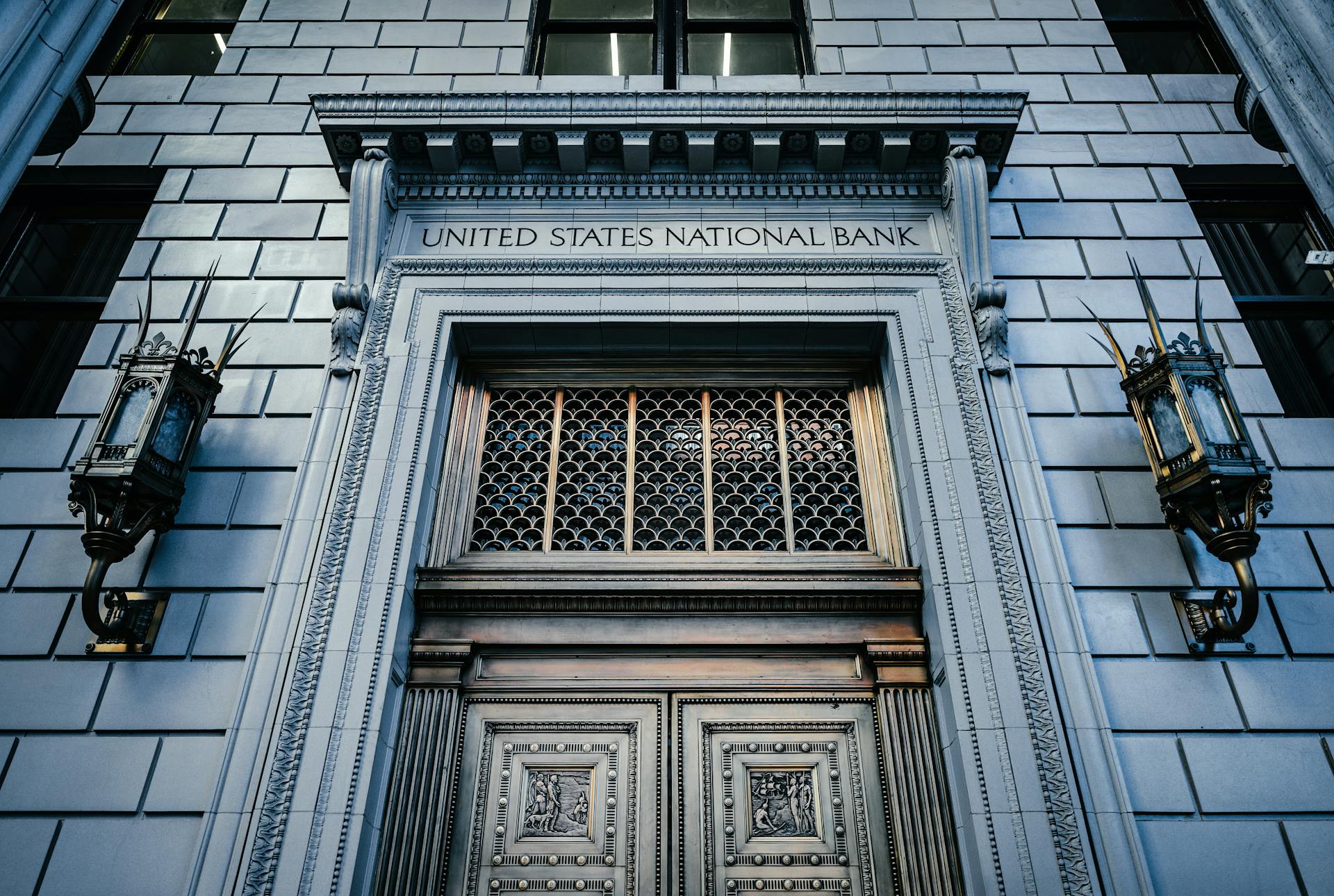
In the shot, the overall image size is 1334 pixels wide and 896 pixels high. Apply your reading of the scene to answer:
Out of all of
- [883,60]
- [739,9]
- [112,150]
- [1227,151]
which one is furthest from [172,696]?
[1227,151]

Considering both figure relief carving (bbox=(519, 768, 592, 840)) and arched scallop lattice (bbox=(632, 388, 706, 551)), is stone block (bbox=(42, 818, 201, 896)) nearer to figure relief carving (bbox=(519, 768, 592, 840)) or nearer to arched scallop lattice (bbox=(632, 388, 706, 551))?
figure relief carving (bbox=(519, 768, 592, 840))

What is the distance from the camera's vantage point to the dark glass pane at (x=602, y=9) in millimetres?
10961

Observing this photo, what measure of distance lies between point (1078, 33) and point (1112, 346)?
479cm

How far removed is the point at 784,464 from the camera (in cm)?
773

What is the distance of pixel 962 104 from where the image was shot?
333 inches

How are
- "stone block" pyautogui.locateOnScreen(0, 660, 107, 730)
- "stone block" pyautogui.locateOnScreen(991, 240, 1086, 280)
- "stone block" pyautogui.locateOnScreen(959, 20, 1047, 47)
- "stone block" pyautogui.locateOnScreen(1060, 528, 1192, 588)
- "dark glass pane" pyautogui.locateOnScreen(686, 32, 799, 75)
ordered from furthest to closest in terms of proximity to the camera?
"dark glass pane" pyautogui.locateOnScreen(686, 32, 799, 75) → "stone block" pyautogui.locateOnScreen(959, 20, 1047, 47) → "stone block" pyautogui.locateOnScreen(991, 240, 1086, 280) → "stone block" pyautogui.locateOnScreen(1060, 528, 1192, 588) → "stone block" pyautogui.locateOnScreen(0, 660, 107, 730)

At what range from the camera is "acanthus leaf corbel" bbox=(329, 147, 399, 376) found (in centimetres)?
766

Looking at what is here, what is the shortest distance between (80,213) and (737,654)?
8.34 meters

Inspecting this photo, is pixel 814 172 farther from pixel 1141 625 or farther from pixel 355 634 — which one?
pixel 355 634

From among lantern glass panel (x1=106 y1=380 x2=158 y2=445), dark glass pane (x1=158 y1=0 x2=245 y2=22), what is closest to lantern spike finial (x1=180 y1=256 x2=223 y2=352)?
lantern glass panel (x1=106 y1=380 x2=158 y2=445)

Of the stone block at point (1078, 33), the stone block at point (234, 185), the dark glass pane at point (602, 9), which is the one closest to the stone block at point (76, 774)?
the stone block at point (234, 185)

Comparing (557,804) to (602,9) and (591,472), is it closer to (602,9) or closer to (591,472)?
(591,472)

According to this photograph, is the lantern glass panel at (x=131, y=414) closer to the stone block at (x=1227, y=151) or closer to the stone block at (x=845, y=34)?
the stone block at (x=845, y=34)

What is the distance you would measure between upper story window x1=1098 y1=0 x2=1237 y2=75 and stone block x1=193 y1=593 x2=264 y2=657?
11.2 meters
